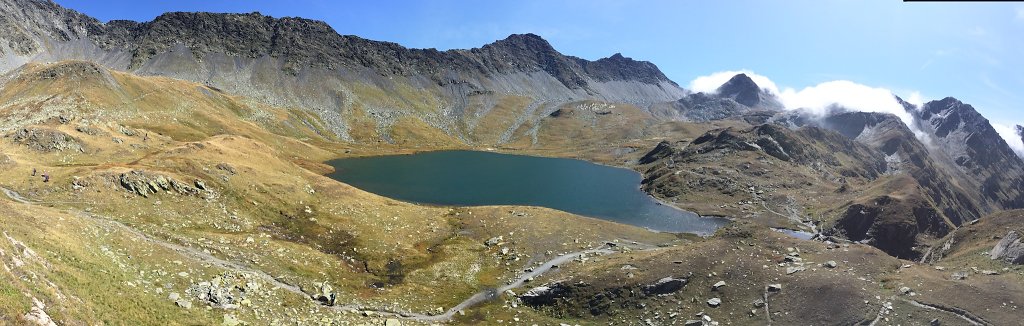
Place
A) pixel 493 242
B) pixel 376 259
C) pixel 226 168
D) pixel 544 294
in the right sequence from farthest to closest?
pixel 226 168 < pixel 493 242 < pixel 376 259 < pixel 544 294

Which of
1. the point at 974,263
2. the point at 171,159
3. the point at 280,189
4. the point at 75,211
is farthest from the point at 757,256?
the point at 171,159

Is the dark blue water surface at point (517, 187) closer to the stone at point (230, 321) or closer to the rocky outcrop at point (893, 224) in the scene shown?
the rocky outcrop at point (893, 224)

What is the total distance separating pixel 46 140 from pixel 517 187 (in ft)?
337

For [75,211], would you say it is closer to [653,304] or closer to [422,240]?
[422,240]

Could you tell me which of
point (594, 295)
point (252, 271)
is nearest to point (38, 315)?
point (252, 271)

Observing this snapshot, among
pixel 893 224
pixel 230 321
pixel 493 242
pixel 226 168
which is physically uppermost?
pixel 226 168

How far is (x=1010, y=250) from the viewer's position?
55219 mm

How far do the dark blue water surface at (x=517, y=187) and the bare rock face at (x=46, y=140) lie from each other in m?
57.9

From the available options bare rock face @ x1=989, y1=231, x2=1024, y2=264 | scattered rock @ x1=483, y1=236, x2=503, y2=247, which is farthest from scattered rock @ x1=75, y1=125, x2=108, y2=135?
bare rock face @ x1=989, y1=231, x2=1024, y2=264

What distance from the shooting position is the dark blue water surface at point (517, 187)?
120 metres

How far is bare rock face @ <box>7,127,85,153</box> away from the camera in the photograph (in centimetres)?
7988

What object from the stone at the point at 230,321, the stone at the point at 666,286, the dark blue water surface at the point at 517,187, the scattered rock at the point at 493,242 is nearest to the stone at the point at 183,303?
the stone at the point at 230,321

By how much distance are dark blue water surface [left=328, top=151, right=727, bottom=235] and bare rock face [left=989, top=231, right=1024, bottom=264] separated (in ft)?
176

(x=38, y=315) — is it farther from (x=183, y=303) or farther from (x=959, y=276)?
(x=959, y=276)
